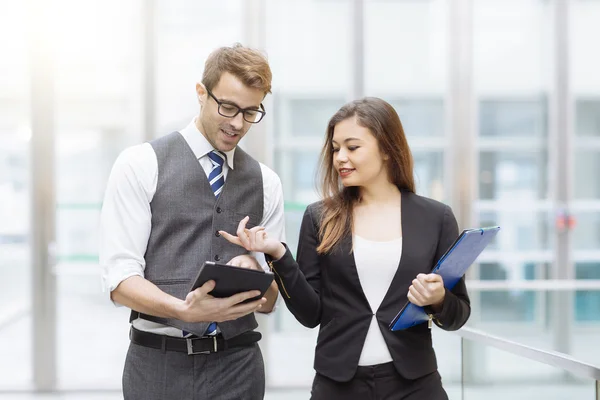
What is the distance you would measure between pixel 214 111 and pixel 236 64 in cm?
14

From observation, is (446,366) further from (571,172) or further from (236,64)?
(571,172)

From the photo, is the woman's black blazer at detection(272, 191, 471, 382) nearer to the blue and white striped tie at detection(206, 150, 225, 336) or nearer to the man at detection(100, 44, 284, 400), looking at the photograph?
the man at detection(100, 44, 284, 400)

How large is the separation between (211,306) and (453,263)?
617 millimetres

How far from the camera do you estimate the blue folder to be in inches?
62.6

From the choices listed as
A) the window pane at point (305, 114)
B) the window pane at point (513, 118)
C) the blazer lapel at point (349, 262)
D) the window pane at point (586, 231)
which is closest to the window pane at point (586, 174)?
the window pane at point (586, 231)

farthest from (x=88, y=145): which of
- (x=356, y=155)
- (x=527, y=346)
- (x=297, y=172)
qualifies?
(x=527, y=346)

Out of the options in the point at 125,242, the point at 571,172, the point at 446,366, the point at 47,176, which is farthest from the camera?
the point at 571,172

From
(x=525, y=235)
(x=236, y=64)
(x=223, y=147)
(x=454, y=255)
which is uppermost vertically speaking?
(x=236, y=64)

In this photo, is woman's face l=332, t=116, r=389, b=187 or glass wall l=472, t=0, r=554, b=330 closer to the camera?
A: woman's face l=332, t=116, r=389, b=187

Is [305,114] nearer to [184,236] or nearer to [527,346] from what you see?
[527,346]

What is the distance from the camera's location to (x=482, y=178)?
16.9 ft

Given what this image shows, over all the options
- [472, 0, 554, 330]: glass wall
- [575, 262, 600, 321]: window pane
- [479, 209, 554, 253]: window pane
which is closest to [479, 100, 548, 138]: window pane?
[472, 0, 554, 330]: glass wall

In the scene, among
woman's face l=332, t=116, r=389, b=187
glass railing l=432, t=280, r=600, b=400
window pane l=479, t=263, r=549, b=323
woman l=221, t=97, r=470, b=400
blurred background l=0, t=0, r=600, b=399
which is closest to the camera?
woman l=221, t=97, r=470, b=400

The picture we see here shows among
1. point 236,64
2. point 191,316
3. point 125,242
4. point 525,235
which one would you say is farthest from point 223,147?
point 525,235
